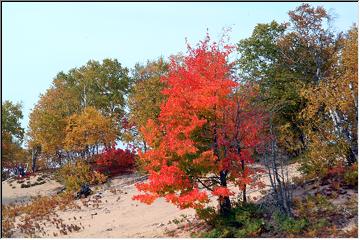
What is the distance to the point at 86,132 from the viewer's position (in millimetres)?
33844

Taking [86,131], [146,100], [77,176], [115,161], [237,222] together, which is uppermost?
[146,100]

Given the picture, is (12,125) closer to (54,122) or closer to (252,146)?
(54,122)

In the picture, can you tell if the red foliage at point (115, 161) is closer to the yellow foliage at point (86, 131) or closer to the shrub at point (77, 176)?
the yellow foliage at point (86, 131)

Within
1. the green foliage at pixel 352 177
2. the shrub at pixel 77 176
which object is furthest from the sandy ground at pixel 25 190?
the green foliage at pixel 352 177

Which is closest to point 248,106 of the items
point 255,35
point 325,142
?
point 325,142

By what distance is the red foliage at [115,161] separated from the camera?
35656mm

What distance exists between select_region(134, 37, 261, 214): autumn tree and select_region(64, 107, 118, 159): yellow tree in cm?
1755

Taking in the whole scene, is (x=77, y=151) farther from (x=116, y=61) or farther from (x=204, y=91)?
(x=204, y=91)

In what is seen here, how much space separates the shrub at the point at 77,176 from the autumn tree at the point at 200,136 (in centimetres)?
1490

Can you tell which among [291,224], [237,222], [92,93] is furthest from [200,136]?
[92,93]

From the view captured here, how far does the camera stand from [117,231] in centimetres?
1919

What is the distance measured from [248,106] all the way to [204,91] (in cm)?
209

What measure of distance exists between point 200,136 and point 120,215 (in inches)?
335

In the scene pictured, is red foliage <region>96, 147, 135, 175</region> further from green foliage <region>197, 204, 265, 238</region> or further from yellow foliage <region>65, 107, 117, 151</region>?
green foliage <region>197, 204, 265, 238</region>
